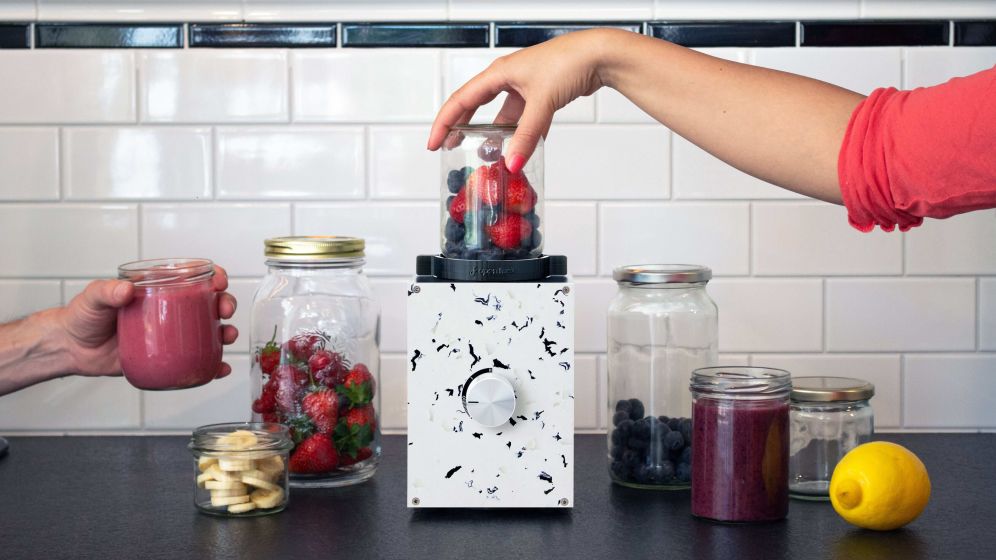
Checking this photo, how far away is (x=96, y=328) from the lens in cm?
139

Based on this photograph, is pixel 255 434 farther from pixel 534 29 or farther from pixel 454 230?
pixel 534 29

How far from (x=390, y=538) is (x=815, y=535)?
1.41 ft

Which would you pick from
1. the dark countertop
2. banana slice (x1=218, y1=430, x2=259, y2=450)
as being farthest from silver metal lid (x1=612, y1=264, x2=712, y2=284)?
banana slice (x1=218, y1=430, x2=259, y2=450)

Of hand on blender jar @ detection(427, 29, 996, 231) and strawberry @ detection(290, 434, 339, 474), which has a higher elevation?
hand on blender jar @ detection(427, 29, 996, 231)

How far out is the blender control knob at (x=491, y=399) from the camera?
3.59 ft

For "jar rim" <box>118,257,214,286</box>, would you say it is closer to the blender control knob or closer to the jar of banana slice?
the jar of banana slice

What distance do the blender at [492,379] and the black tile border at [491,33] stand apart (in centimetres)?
53

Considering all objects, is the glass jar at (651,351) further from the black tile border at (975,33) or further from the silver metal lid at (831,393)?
the black tile border at (975,33)

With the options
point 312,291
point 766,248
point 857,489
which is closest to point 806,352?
point 766,248

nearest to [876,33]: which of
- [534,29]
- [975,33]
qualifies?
[975,33]

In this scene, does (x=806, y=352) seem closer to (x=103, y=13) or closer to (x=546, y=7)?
(x=546, y=7)

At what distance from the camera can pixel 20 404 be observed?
1634 millimetres

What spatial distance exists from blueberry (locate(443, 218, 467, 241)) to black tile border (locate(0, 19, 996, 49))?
1.71ft

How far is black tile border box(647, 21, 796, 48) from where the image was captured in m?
1.60
